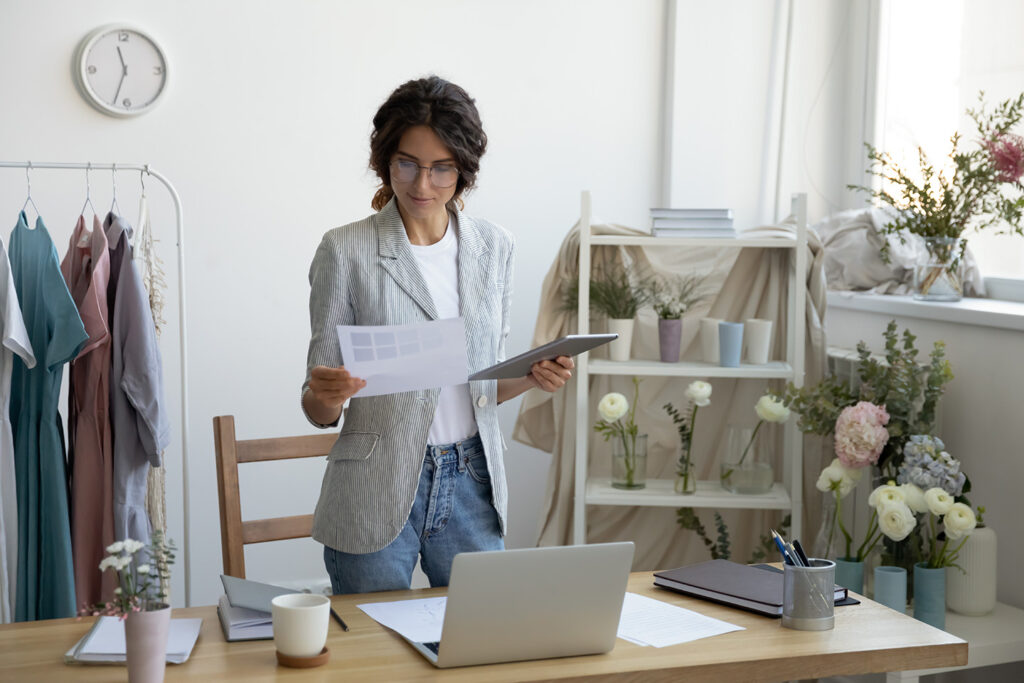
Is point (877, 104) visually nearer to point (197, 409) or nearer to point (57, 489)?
point (197, 409)

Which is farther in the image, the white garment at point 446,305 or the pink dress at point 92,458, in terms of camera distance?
the pink dress at point 92,458

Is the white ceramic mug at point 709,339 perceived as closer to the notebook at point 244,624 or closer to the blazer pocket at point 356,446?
the blazer pocket at point 356,446

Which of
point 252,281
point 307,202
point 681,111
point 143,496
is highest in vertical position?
point 681,111

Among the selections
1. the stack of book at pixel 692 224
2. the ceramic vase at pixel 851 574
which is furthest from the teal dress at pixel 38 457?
the ceramic vase at pixel 851 574

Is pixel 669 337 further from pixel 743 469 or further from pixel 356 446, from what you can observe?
pixel 356 446

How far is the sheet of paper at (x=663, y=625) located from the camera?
4.88 feet

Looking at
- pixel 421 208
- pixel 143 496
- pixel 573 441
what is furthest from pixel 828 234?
pixel 143 496

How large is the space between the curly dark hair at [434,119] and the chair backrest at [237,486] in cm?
69

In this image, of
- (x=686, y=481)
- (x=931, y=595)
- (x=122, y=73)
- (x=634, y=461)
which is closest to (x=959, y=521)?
(x=931, y=595)

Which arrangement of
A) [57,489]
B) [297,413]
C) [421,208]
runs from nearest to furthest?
[421,208]
[57,489]
[297,413]

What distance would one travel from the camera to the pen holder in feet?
4.98

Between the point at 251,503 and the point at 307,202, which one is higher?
the point at 307,202

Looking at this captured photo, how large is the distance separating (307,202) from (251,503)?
1029 mm

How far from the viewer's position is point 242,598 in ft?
5.07
